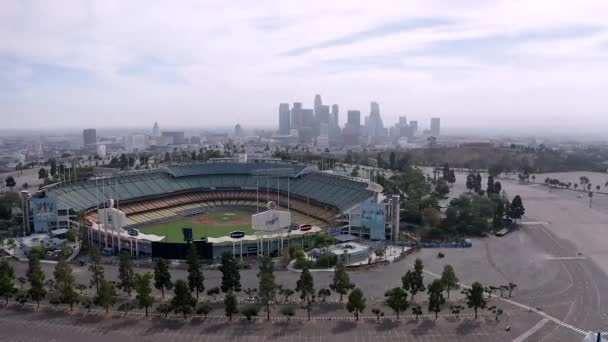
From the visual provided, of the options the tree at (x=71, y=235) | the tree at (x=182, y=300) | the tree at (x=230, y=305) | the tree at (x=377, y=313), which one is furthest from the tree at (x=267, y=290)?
the tree at (x=71, y=235)

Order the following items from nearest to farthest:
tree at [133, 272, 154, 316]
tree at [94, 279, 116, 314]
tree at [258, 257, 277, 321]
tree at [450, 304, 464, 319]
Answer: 1. tree at [133, 272, 154, 316]
2. tree at [94, 279, 116, 314]
3. tree at [258, 257, 277, 321]
4. tree at [450, 304, 464, 319]

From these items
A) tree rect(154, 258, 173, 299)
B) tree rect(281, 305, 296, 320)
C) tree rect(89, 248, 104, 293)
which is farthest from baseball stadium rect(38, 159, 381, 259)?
tree rect(281, 305, 296, 320)

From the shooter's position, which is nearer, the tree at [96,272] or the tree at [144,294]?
Answer: the tree at [144,294]

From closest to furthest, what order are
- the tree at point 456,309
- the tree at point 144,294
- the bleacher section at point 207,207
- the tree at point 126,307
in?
1. the tree at point 144,294
2. the tree at point 456,309
3. the tree at point 126,307
4. the bleacher section at point 207,207

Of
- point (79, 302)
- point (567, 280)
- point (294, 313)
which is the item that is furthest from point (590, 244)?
point (79, 302)

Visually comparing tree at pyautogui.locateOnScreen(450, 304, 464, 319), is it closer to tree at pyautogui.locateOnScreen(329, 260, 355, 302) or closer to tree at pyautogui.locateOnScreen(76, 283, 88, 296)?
tree at pyautogui.locateOnScreen(329, 260, 355, 302)

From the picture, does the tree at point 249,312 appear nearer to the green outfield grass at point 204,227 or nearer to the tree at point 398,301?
the tree at point 398,301
